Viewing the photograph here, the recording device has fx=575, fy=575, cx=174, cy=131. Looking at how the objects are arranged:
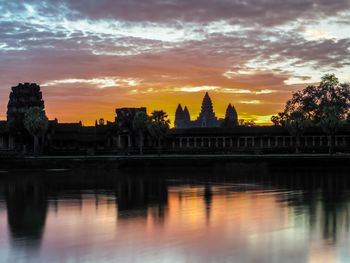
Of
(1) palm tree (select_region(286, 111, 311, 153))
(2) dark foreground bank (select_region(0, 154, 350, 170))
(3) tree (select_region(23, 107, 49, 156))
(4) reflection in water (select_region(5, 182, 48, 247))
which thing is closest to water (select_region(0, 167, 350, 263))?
(4) reflection in water (select_region(5, 182, 48, 247))

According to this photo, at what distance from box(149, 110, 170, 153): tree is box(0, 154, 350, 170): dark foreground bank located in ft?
58.6

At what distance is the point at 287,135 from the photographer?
10219 centimetres

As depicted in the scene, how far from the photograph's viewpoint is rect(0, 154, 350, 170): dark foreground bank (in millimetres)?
72312

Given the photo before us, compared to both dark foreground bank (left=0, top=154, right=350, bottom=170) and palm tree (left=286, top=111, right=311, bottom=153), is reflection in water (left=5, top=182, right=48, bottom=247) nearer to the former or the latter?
dark foreground bank (left=0, top=154, right=350, bottom=170)

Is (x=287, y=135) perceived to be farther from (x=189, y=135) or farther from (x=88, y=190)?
(x=88, y=190)

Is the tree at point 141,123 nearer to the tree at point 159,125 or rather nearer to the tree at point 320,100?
the tree at point 159,125

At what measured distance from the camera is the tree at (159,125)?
93938 millimetres

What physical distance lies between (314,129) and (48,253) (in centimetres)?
8471

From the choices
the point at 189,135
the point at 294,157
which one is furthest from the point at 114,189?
the point at 189,135

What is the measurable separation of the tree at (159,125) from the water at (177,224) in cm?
4833

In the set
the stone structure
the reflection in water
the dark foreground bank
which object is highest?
the stone structure

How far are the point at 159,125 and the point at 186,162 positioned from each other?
21.3 metres

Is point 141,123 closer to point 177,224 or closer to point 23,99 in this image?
point 23,99

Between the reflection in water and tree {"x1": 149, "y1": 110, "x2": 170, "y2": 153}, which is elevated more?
tree {"x1": 149, "y1": 110, "x2": 170, "y2": 153}
